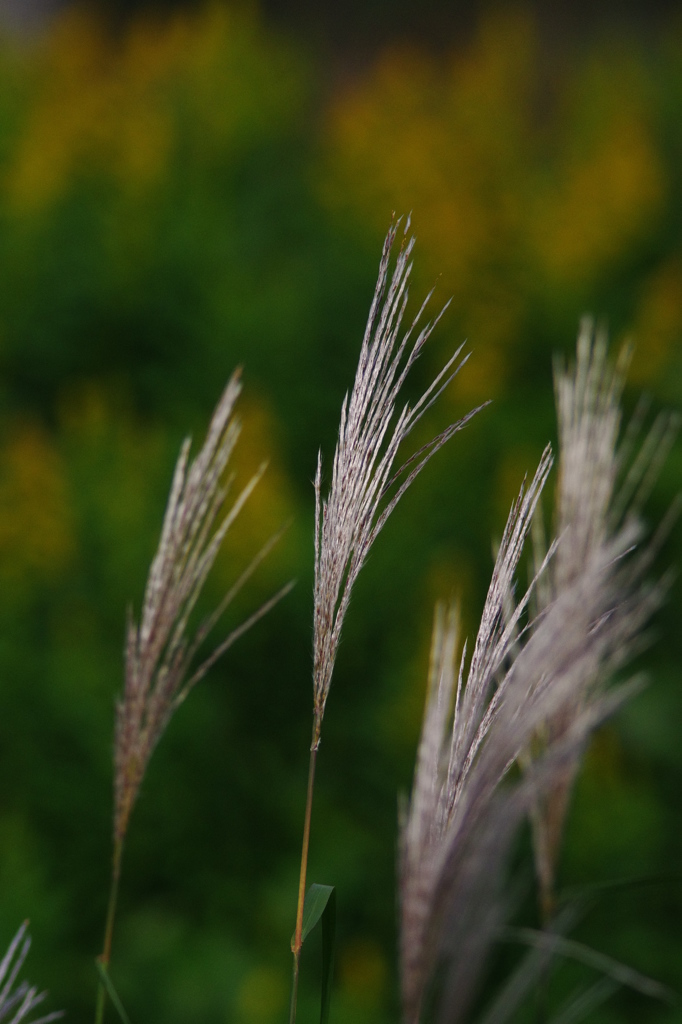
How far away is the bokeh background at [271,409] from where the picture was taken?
255cm

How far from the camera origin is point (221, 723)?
2.70m

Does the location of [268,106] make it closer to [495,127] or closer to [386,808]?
[495,127]

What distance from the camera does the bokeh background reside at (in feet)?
8.37

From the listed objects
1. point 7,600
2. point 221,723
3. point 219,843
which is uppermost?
point 7,600

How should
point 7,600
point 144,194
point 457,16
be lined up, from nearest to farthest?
point 7,600 < point 144,194 < point 457,16

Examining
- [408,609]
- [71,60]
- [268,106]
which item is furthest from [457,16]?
[408,609]

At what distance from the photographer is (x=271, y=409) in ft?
11.0

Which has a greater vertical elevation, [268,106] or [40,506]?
[268,106]

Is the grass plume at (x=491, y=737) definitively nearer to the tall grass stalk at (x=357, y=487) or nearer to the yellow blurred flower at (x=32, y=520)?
the tall grass stalk at (x=357, y=487)

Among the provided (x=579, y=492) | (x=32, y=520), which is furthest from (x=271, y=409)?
(x=579, y=492)

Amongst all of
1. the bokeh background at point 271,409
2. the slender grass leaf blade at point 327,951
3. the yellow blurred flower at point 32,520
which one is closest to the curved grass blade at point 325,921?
the slender grass leaf blade at point 327,951

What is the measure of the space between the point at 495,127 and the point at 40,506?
281cm

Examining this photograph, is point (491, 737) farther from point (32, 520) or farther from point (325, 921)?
point (32, 520)

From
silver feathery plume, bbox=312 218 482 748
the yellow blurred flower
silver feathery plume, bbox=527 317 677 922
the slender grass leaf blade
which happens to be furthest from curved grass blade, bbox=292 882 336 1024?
the yellow blurred flower
